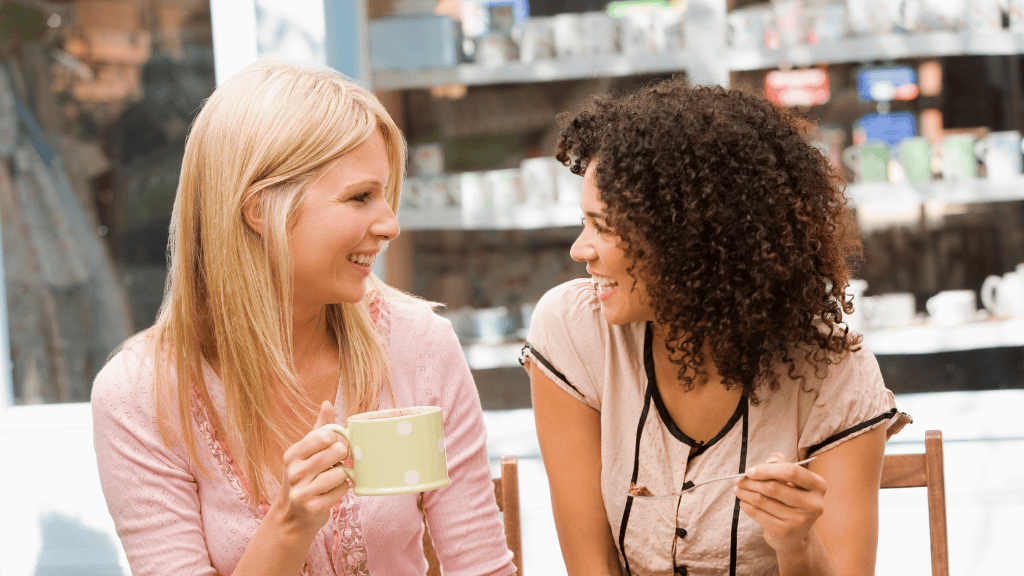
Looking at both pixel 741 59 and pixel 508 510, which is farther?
pixel 741 59

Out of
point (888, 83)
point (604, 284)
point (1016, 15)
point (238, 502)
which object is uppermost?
point (1016, 15)

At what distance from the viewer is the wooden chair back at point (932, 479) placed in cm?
116

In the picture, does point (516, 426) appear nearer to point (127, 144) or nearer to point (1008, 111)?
point (127, 144)

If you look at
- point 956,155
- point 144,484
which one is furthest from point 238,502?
point 956,155

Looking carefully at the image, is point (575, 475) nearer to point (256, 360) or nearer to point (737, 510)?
point (737, 510)

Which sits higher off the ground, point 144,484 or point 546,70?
point 546,70

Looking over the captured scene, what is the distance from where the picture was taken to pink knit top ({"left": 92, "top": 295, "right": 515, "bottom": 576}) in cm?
91

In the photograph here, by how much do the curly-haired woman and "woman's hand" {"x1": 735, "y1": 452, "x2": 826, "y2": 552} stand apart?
1 centimetres

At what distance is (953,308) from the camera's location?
2.43 meters

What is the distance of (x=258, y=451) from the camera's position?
3.14 ft

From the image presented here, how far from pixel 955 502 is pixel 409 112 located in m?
1.85

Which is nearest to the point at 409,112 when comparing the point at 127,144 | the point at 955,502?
the point at 127,144

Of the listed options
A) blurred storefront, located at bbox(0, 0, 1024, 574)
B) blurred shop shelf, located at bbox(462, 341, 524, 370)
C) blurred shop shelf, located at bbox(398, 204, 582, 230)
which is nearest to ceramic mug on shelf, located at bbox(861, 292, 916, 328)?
blurred storefront, located at bbox(0, 0, 1024, 574)

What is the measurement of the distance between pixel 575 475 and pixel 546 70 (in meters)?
1.55
